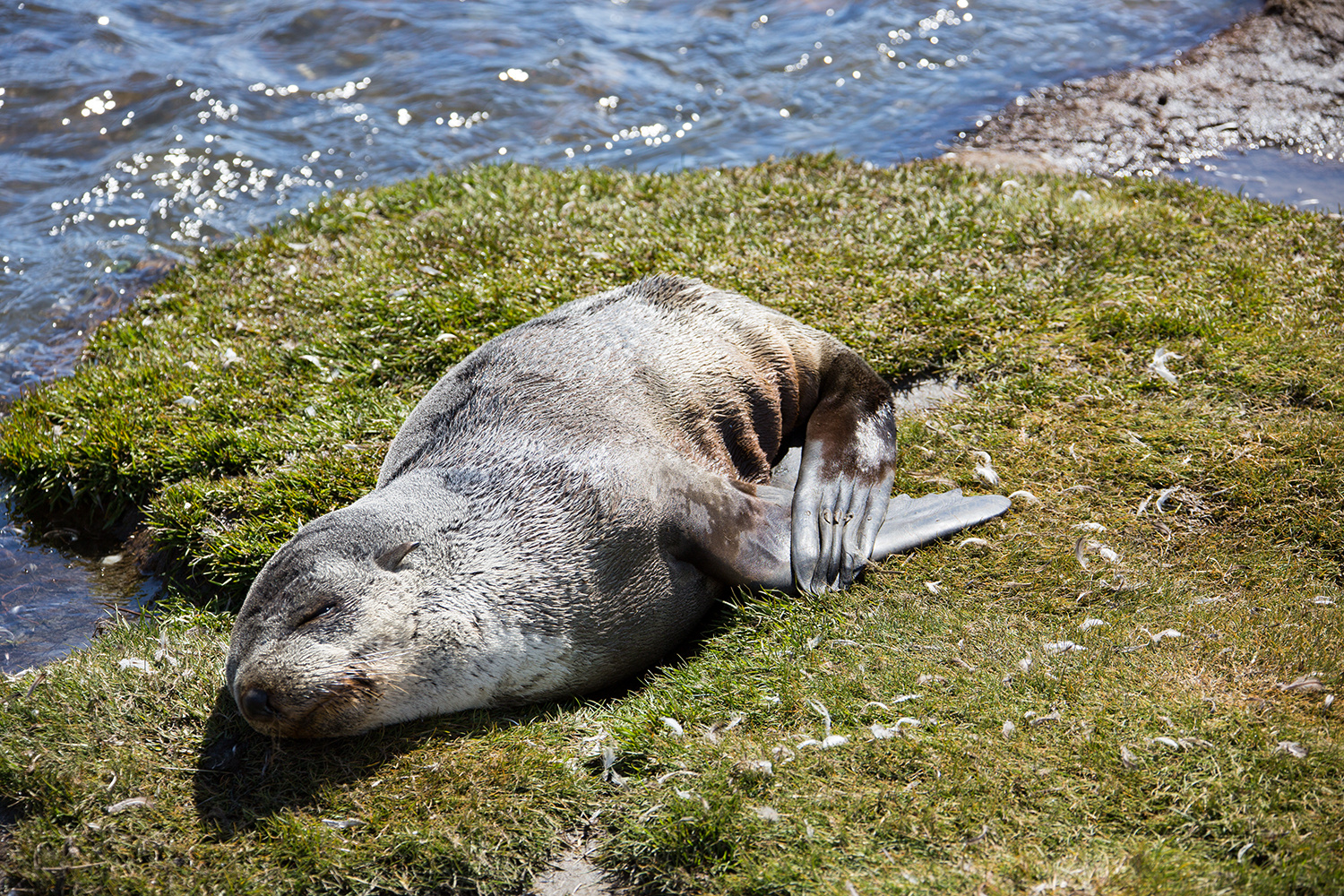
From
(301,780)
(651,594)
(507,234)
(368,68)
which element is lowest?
(301,780)

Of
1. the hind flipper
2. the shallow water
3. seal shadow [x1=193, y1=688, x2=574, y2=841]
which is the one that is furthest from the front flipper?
the shallow water

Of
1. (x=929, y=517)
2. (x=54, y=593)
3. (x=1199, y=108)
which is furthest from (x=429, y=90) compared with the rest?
(x=929, y=517)

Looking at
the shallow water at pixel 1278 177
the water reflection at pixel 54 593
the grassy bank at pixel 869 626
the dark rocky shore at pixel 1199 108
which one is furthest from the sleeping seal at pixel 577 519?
the shallow water at pixel 1278 177

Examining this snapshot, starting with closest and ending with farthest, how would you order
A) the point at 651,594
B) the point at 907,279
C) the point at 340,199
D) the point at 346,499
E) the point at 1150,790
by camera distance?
the point at 1150,790 → the point at 651,594 → the point at 346,499 → the point at 907,279 → the point at 340,199

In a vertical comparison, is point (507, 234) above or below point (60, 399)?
above

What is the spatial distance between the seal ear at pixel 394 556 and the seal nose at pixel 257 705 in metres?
0.58

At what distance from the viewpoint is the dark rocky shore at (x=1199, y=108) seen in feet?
27.6

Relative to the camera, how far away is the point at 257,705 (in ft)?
11.2

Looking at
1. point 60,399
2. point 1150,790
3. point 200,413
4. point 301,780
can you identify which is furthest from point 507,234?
point 1150,790

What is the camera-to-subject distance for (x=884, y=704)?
3.50 m

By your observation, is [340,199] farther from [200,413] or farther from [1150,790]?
[1150,790]

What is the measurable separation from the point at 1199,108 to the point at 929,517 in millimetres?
6692

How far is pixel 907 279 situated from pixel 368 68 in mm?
7071

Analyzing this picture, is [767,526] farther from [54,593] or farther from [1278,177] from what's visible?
[1278,177]
